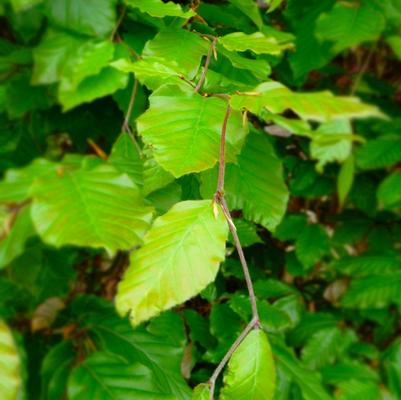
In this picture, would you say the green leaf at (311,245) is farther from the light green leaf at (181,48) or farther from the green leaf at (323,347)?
the light green leaf at (181,48)

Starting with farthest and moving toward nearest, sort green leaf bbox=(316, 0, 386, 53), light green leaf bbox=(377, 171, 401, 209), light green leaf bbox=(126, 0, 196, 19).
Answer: light green leaf bbox=(377, 171, 401, 209) → green leaf bbox=(316, 0, 386, 53) → light green leaf bbox=(126, 0, 196, 19)

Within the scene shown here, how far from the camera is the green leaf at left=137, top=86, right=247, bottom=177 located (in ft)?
1.52

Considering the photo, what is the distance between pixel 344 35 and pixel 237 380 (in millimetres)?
700

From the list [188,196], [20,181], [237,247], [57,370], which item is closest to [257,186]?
[188,196]

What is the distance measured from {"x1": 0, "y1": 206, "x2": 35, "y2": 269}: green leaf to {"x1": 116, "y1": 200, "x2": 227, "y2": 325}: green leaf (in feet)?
0.28

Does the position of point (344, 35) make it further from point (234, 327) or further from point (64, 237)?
point (64, 237)

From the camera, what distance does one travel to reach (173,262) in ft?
1.39

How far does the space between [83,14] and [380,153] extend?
2.50 ft

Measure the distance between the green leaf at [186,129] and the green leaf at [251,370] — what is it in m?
0.17

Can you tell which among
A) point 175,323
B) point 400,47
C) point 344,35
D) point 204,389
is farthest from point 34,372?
point 400,47

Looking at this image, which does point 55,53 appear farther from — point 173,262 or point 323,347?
point 323,347

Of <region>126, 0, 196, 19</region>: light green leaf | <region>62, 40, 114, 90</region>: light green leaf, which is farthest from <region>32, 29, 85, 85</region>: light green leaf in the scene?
<region>126, 0, 196, 19</region>: light green leaf

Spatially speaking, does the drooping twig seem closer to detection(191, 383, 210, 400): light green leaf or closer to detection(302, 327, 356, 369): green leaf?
detection(191, 383, 210, 400): light green leaf

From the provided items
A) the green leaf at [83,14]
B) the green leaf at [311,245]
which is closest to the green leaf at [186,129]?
the green leaf at [83,14]
